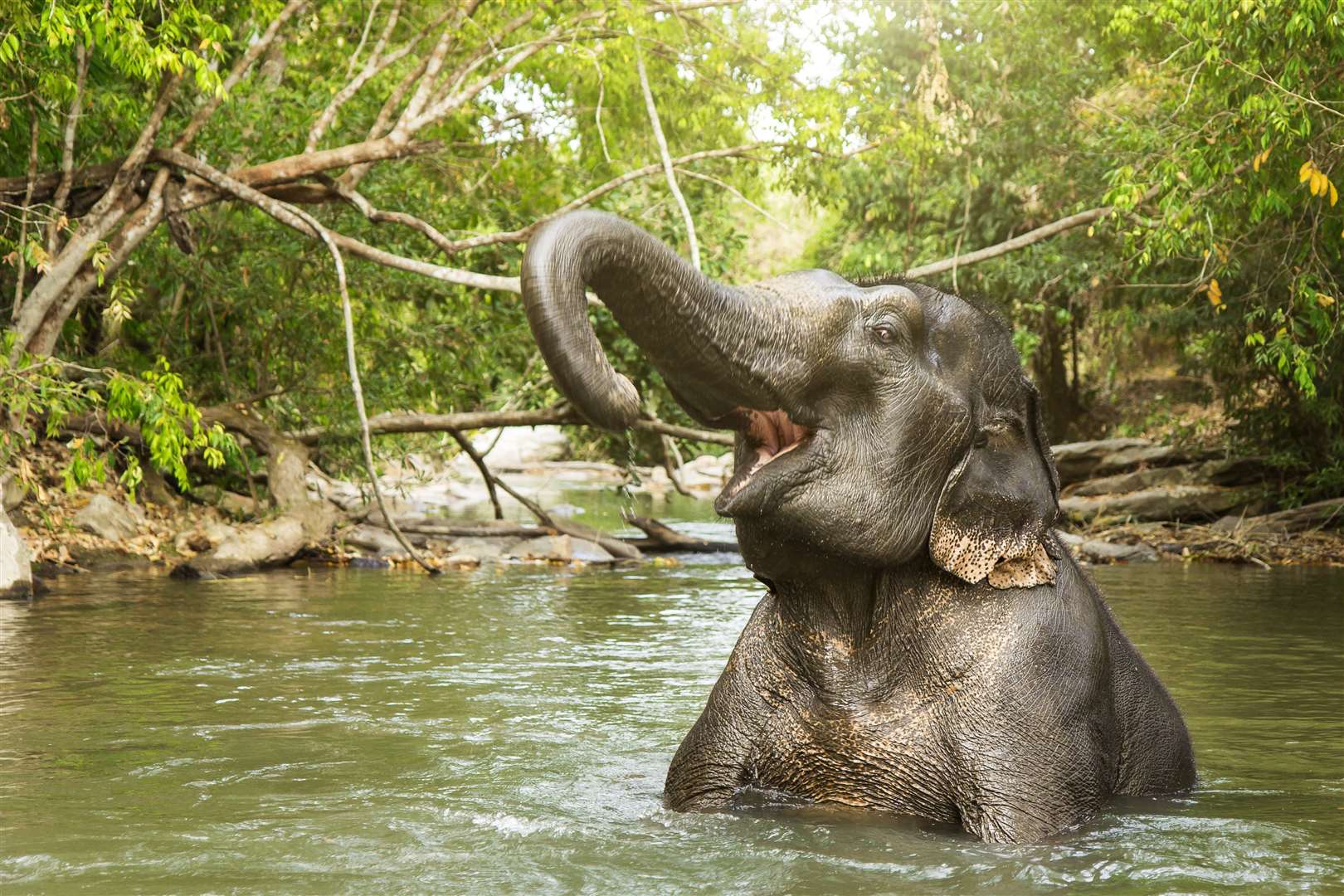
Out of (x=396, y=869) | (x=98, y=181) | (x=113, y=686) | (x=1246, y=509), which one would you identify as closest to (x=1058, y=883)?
(x=396, y=869)

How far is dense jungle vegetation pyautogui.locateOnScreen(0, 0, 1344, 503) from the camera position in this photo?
10.4m

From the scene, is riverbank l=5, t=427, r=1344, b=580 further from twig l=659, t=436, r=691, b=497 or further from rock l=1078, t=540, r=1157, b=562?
twig l=659, t=436, r=691, b=497

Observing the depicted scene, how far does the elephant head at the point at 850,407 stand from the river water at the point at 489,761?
0.76m

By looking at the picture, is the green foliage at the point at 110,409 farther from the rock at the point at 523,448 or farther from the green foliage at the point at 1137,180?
the rock at the point at 523,448

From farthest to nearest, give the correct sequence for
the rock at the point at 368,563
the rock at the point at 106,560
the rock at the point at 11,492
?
the rock at the point at 368,563, the rock at the point at 106,560, the rock at the point at 11,492

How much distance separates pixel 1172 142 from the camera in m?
11.4

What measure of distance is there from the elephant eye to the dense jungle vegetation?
3824 millimetres

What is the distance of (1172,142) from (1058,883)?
870 cm

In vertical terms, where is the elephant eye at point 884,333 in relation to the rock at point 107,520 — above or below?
above

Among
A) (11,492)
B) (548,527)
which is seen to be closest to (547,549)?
(548,527)

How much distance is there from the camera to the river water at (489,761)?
394 cm

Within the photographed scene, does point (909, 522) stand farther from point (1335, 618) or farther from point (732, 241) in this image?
point (732, 241)

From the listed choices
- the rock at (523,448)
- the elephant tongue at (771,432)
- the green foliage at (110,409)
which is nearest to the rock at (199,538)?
the green foliage at (110,409)

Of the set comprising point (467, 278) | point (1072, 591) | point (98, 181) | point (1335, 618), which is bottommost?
point (1335, 618)
